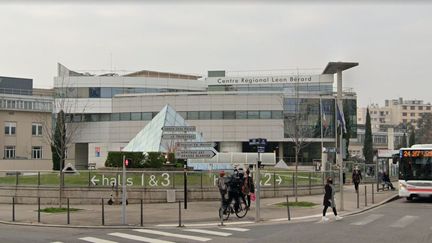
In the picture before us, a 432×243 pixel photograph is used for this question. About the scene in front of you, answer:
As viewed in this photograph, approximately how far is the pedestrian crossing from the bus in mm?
14510

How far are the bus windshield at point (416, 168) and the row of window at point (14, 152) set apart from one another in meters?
65.1

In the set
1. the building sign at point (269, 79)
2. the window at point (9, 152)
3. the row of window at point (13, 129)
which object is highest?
the building sign at point (269, 79)

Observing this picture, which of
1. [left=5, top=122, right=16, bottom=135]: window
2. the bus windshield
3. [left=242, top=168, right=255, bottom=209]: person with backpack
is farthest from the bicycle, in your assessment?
[left=5, top=122, right=16, bottom=135]: window

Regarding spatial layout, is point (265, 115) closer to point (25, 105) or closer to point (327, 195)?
point (25, 105)

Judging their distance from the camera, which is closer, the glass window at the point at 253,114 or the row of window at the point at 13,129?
the row of window at the point at 13,129

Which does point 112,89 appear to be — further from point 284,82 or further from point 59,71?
point 284,82

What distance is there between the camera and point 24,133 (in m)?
81.0

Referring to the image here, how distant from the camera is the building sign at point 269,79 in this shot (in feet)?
297

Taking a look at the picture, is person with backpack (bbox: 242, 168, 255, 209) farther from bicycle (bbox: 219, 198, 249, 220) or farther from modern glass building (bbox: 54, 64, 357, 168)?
modern glass building (bbox: 54, 64, 357, 168)

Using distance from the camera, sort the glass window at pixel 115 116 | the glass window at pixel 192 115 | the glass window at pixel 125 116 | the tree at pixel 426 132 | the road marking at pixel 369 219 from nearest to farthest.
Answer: the road marking at pixel 369 219 < the glass window at pixel 192 115 < the glass window at pixel 125 116 < the glass window at pixel 115 116 < the tree at pixel 426 132

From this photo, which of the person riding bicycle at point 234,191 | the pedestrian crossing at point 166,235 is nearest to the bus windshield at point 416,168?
the person riding bicycle at point 234,191

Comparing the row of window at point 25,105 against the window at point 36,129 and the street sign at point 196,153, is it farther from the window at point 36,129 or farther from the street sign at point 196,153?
the street sign at point 196,153

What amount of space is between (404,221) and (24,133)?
71.2 m

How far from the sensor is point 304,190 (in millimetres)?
32438
